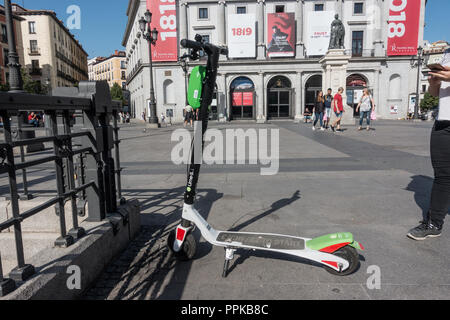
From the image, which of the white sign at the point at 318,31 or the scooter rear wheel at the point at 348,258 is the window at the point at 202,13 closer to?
the white sign at the point at 318,31

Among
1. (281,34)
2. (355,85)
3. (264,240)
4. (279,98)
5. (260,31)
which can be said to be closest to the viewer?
(264,240)

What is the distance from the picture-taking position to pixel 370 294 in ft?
6.84

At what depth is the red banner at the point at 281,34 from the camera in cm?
3475

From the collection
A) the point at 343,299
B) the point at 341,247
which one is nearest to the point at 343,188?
the point at 341,247

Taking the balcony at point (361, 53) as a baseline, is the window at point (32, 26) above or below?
above

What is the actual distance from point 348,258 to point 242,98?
35765 millimetres

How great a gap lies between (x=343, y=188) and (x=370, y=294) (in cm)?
289

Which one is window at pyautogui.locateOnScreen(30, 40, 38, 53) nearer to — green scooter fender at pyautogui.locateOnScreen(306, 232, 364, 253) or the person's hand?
the person's hand

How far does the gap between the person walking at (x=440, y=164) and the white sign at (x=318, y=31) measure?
1347 inches

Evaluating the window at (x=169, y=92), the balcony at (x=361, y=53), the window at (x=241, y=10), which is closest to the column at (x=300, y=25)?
the balcony at (x=361, y=53)

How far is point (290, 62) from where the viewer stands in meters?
35.6

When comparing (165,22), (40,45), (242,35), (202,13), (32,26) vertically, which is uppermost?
Answer: (32,26)

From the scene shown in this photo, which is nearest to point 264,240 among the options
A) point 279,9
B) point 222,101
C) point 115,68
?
point 222,101

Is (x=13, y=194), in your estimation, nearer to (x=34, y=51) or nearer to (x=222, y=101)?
(x=222, y=101)
